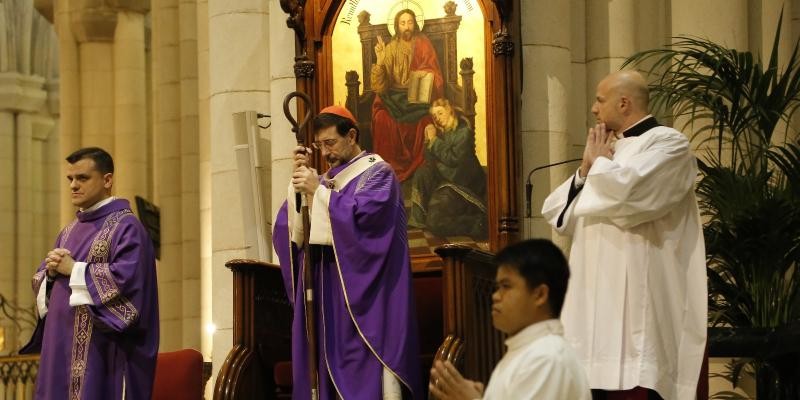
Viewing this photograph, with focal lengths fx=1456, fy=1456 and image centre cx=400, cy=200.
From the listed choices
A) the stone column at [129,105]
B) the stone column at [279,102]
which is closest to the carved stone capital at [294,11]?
the stone column at [279,102]

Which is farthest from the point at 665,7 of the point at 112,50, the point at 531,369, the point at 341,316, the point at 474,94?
the point at 112,50

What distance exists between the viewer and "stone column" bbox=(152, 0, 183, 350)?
50.3ft

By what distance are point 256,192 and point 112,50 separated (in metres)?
8.40

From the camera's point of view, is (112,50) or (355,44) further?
(112,50)

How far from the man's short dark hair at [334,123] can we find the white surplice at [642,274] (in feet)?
5.10

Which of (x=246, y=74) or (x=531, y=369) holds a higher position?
(x=246, y=74)

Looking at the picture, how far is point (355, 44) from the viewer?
9688mm

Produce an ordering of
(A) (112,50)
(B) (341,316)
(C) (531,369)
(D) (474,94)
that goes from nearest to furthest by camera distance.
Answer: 1. (C) (531,369)
2. (B) (341,316)
3. (D) (474,94)
4. (A) (112,50)

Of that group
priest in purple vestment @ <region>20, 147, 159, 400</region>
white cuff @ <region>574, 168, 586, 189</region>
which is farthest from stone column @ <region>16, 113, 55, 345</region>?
white cuff @ <region>574, 168, 586, 189</region>

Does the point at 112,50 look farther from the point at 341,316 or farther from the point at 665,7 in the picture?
the point at 341,316

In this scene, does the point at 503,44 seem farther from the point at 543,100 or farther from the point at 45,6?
the point at 45,6

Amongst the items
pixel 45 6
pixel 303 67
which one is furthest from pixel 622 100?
pixel 45 6

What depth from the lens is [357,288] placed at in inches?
297

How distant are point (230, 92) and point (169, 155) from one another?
528 cm
